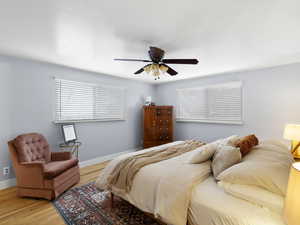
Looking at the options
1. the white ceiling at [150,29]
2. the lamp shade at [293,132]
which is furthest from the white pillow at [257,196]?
the lamp shade at [293,132]

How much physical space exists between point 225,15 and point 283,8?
20.6 inches

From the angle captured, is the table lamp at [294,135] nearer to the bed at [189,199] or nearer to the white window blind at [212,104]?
the white window blind at [212,104]

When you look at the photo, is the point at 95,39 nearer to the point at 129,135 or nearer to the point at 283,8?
the point at 283,8

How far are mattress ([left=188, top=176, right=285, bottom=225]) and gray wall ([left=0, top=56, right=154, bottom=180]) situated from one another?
3.20 m

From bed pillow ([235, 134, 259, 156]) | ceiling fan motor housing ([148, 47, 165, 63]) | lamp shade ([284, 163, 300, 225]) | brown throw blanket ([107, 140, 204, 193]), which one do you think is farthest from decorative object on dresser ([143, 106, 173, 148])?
lamp shade ([284, 163, 300, 225])

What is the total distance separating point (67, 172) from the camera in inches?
110

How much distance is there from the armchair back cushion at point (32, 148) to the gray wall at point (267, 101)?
4001mm

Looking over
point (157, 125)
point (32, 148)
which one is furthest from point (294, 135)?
point (32, 148)

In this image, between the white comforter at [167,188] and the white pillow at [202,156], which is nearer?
the white comforter at [167,188]

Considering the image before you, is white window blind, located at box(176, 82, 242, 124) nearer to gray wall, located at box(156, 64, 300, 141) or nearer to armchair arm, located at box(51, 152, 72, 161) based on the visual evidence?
gray wall, located at box(156, 64, 300, 141)

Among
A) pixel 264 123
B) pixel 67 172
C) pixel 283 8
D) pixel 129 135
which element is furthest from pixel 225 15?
pixel 129 135

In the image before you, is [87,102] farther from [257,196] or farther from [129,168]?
[257,196]

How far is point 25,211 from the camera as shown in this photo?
2.21 meters

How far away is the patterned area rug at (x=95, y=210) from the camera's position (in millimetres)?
2008
